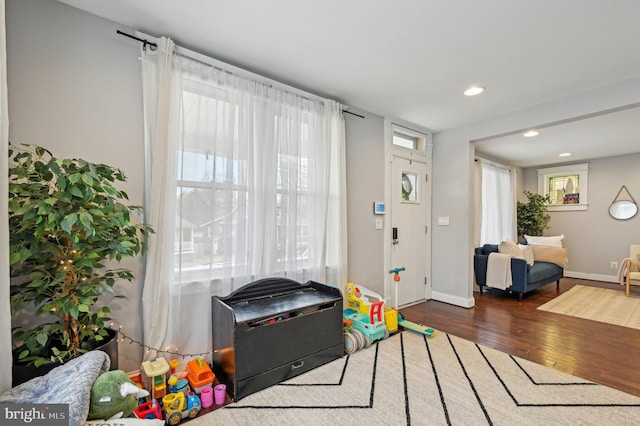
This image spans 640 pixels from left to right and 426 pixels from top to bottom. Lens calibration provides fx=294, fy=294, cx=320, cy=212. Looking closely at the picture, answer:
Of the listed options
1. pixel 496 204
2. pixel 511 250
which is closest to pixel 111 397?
pixel 511 250

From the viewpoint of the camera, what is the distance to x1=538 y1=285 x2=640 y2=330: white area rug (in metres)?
3.50

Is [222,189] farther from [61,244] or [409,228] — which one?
[409,228]

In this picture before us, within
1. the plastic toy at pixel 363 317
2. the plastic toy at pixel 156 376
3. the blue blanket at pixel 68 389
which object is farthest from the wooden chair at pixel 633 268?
the blue blanket at pixel 68 389

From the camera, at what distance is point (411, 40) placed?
2121 mm

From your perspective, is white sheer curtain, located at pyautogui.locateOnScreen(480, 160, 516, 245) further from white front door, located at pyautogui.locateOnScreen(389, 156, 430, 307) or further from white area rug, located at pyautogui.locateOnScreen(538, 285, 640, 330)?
white front door, located at pyautogui.locateOnScreen(389, 156, 430, 307)

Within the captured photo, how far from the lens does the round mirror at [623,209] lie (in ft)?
17.7

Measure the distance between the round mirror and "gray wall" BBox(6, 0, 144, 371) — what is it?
771 cm

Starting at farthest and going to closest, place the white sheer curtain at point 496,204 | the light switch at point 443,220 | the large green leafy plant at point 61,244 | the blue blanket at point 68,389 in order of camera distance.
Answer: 1. the white sheer curtain at point 496,204
2. the light switch at point 443,220
3. the large green leafy plant at point 61,244
4. the blue blanket at point 68,389

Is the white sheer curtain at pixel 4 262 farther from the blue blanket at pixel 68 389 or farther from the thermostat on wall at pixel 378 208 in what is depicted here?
the thermostat on wall at pixel 378 208

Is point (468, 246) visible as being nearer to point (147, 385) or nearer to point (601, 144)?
point (601, 144)

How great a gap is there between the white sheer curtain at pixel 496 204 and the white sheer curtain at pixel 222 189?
12.5 ft

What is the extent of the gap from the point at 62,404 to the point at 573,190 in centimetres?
812

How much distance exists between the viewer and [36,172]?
142 centimetres

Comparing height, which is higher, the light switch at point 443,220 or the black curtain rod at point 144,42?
the black curtain rod at point 144,42
